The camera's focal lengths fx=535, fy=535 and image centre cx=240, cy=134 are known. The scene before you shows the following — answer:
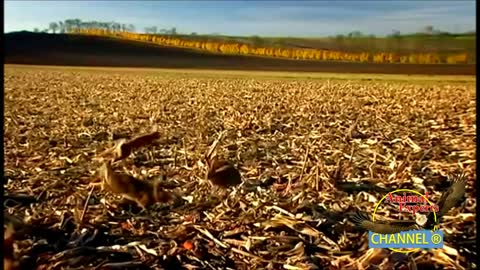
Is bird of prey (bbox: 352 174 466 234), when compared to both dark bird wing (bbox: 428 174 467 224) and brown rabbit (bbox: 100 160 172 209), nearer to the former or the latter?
dark bird wing (bbox: 428 174 467 224)

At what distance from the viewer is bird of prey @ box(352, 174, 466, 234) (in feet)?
5.66

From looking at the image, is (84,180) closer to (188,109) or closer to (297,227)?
(297,227)

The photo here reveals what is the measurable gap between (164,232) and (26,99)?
3.91 m

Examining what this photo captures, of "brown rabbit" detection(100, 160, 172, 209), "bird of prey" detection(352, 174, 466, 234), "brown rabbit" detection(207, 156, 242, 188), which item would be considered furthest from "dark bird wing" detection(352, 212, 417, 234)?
"brown rabbit" detection(100, 160, 172, 209)

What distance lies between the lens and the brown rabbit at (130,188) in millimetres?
2061

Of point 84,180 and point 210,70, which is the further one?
point 210,70

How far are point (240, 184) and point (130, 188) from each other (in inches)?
20.5

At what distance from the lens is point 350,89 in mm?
7430

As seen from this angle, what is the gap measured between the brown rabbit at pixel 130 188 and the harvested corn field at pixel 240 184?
42 mm

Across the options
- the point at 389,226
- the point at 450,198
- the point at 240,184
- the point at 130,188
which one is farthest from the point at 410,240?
the point at 130,188

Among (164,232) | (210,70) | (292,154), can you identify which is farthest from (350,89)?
(164,232)

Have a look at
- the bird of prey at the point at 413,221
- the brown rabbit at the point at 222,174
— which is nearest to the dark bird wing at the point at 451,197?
the bird of prey at the point at 413,221

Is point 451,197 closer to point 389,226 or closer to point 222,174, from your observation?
point 389,226

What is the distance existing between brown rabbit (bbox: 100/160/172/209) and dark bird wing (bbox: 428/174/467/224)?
41.3 inches
